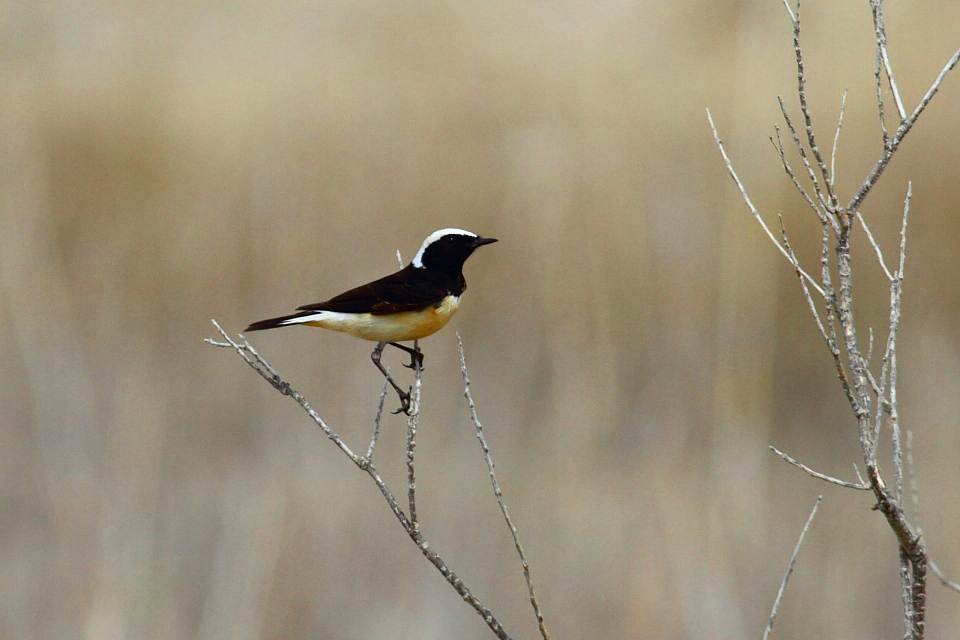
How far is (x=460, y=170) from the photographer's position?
597 cm

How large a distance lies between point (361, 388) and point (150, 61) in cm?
285

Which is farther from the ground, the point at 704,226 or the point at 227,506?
the point at 704,226

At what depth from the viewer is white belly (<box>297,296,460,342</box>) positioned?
2893 mm

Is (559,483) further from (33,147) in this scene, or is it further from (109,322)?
(33,147)

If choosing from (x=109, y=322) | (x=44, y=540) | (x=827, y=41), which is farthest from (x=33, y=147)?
(x=827, y=41)

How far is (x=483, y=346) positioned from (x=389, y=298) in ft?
9.30

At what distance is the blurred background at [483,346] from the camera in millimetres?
5180

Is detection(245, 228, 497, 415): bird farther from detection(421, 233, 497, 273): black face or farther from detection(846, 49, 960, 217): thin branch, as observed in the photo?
detection(846, 49, 960, 217): thin branch

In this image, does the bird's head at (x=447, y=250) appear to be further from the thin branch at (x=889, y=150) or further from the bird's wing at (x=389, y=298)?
the thin branch at (x=889, y=150)

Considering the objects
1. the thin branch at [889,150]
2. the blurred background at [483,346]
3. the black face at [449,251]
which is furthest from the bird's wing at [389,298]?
the blurred background at [483,346]

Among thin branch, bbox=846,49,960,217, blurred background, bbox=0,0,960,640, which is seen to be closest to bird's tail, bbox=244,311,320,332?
thin branch, bbox=846,49,960,217

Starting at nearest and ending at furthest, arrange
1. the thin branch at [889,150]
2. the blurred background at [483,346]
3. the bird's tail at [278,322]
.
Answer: the thin branch at [889,150] → the bird's tail at [278,322] → the blurred background at [483,346]

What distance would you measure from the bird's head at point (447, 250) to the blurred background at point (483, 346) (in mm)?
2015

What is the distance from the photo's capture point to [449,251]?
3281 mm
